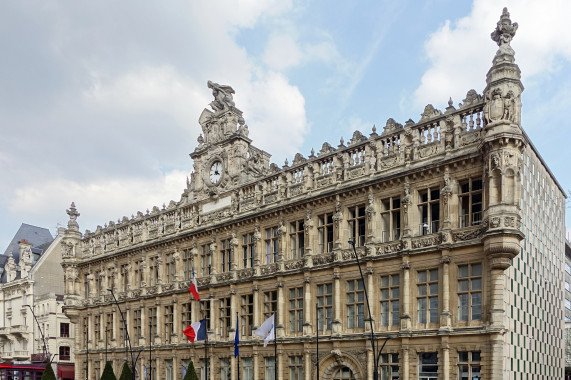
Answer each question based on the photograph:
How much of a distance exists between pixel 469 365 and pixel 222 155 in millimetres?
25581

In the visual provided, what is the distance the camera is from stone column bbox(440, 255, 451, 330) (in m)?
30.3

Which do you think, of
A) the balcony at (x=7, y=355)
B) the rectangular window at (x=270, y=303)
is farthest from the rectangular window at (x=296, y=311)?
the balcony at (x=7, y=355)

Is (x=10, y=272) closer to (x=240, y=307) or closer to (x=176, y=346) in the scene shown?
(x=176, y=346)

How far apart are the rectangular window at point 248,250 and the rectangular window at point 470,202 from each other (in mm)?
16504

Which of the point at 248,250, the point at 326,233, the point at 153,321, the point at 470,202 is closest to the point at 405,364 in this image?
the point at 470,202

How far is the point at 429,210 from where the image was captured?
107 feet

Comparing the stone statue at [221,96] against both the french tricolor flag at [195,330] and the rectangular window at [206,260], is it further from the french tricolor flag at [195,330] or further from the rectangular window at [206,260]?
the french tricolor flag at [195,330]

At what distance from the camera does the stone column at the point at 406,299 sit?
32.0 m

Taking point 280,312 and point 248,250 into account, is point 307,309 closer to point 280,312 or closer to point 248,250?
point 280,312

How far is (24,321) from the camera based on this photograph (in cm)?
7388

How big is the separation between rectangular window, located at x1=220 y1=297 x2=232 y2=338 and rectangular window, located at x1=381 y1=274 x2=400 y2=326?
14112 mm

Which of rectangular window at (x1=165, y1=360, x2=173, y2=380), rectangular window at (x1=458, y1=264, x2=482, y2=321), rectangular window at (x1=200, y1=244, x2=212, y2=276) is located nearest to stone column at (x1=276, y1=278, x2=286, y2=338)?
rectangular window at (x1=200, y1=244, x2=212, y2=276)

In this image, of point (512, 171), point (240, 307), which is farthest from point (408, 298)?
point (240, 307)

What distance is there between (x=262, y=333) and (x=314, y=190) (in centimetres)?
962
